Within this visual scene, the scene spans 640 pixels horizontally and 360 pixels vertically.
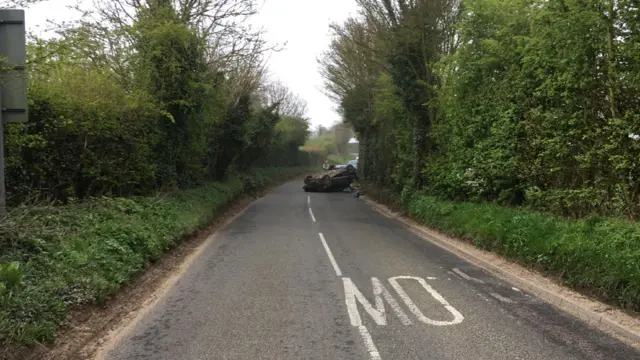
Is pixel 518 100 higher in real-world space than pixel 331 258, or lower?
higher

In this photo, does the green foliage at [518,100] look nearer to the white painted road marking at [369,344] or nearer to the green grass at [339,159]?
the white painted road marking at [369,344]

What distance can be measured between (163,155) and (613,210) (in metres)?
12.4

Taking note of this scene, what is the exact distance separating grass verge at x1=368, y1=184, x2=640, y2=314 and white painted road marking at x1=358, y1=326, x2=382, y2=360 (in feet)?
11.5

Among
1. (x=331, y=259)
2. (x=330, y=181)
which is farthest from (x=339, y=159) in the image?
(x=331, y=259)

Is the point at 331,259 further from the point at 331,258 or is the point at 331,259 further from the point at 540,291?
the point at 540,291

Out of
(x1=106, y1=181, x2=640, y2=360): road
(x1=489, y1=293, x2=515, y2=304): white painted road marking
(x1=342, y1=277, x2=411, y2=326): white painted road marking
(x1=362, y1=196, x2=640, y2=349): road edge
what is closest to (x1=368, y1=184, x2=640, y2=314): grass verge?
(x1=362, y1=196, x2=640, y2=349): road edge

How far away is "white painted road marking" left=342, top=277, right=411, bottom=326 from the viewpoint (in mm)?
6012

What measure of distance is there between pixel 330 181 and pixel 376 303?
2795 cm

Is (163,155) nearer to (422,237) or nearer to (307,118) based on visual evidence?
(422,237)

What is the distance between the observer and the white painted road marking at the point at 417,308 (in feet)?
19.6

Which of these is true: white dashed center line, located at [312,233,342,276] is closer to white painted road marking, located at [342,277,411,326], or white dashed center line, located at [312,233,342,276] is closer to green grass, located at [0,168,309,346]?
white painted road marking, located at [342,277,411,326]

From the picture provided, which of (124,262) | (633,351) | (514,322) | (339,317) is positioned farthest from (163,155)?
(633,351)

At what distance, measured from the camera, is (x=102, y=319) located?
19.7 ft

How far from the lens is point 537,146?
35.7 ft
